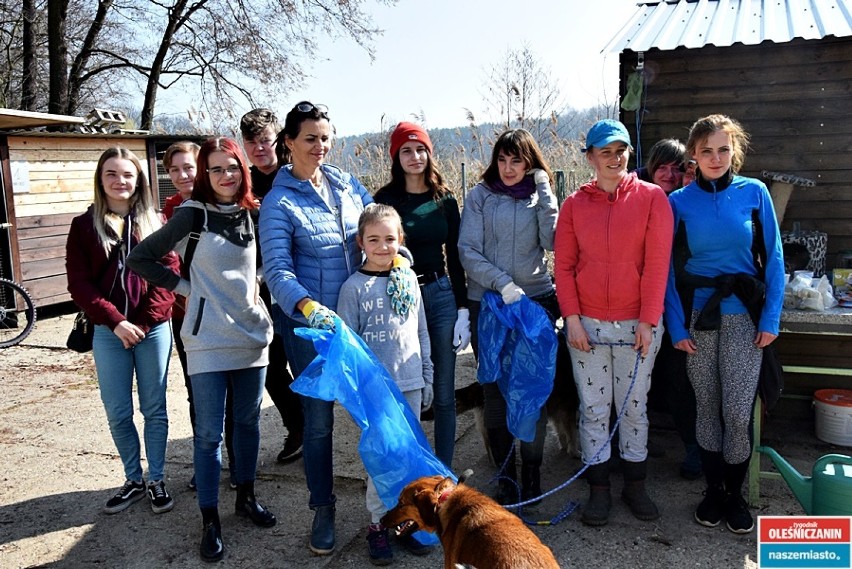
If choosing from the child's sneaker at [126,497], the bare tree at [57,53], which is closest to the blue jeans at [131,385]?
the child's sneaker at [126,497]

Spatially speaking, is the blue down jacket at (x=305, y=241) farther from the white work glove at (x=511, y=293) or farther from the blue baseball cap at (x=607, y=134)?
the blue baseball cap at (x=607, y=134)

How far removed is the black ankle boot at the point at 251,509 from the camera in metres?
3.45

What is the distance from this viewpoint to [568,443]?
4.11 m

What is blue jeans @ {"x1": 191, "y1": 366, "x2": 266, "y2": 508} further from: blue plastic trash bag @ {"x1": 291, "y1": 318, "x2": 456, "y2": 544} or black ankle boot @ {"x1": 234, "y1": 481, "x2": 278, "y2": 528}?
blue plastic trash bag @ {"x1": 291, "y1": 318, "x2": 456, "y2": 544}

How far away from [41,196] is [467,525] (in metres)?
9.00

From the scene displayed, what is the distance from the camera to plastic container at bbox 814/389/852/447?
4.10 meters

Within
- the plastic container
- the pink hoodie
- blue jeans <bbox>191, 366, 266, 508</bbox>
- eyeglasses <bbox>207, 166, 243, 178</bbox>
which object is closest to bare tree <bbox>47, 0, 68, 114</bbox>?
eyeglasses <bbox>207, 166, 243, 178</bbox>

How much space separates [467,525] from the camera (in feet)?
7.88

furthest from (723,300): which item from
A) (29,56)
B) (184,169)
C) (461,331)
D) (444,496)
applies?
(29,56)

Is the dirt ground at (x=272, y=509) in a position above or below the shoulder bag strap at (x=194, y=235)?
below

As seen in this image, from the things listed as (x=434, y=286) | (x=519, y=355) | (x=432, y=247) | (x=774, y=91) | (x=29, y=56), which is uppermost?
(x=29, y=56)

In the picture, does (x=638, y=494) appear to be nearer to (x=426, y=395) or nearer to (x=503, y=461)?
(x=503, y=461)

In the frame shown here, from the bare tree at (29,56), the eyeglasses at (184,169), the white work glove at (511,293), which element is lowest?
the white work glove at (511,293)

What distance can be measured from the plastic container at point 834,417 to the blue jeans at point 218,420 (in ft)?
11.1
